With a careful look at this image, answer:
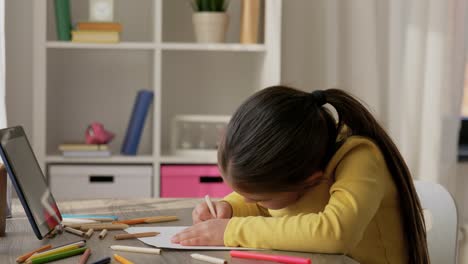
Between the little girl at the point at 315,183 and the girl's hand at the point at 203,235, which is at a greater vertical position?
the little girl at the point at 315,183

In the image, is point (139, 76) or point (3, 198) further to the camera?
point (139, 76)

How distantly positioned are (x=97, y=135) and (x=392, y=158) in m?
1.81

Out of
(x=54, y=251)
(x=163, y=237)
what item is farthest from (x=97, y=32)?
(x=54, y=251)

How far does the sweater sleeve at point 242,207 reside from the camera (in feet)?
5.26

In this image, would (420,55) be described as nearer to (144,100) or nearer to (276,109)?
(144,100)

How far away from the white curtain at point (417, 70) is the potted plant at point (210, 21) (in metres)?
0.43

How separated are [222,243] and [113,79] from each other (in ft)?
7.05

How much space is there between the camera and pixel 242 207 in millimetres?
1610

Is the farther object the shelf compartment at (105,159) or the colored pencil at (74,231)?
the shelf compartment at (105,159)

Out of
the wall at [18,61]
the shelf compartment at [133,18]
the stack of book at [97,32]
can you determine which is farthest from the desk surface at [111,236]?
the shelf compartment at [133,18]

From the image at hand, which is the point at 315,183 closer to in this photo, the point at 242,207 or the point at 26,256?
the point at 242,207

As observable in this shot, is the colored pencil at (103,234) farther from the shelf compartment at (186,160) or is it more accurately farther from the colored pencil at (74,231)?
the shelf compartment at (186,160)

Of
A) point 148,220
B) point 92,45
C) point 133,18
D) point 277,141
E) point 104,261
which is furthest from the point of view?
point 133,18

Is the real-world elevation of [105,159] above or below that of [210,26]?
below
